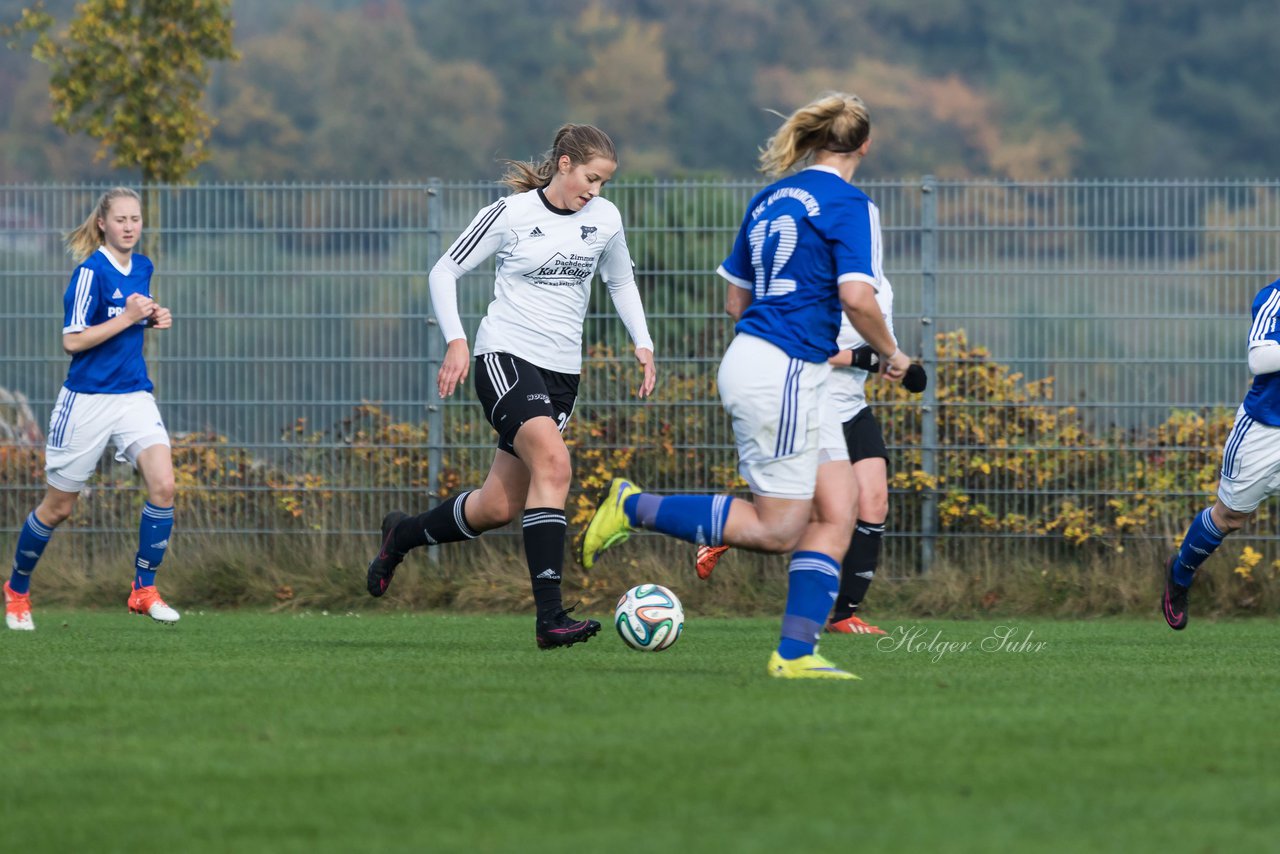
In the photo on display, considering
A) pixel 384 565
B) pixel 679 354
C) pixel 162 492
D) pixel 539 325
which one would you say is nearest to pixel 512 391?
pixel 539 325

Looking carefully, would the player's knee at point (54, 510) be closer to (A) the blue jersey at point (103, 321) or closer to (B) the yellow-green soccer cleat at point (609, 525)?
(A) the blue jersey at point (103, 321)

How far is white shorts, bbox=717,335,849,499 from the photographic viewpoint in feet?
20.1

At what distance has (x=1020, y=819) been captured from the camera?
4.05m

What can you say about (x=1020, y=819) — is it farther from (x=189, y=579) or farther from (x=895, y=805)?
(x=189, y=579)

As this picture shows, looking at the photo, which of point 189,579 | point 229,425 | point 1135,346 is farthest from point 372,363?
point 1135,346

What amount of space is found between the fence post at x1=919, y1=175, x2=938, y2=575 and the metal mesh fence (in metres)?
0.02

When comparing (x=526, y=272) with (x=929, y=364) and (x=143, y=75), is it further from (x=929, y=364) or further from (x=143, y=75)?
(x=143, y=75)

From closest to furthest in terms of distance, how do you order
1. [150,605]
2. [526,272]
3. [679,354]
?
[526,272], [150,605], [679,354]

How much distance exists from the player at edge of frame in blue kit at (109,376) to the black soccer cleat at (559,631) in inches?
100

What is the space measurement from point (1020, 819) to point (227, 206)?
30.0ft

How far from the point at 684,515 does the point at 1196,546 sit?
146 inches

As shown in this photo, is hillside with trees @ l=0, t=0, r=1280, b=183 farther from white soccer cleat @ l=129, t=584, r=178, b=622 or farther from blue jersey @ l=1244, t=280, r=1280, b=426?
blue jersey @ l=1244, t=280, r=1280, b=426

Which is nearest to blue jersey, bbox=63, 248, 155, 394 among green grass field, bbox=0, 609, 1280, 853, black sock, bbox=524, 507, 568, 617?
green grass field, bbox=0, 609, 1280, 853

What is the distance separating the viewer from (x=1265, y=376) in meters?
8.80
